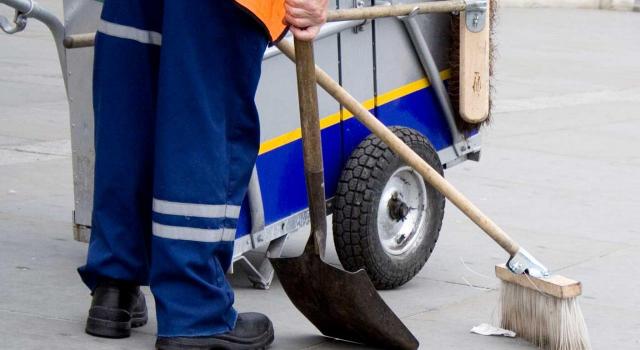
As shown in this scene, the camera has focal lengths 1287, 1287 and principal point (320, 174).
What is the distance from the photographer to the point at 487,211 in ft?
19.2

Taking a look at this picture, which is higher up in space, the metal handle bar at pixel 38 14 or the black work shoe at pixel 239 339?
the metal handle bar at pixel 38 14

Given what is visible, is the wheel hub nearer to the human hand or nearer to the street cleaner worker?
the street cleaner worker

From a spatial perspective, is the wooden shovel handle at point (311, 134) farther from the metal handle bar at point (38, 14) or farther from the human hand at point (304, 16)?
the metal handle bar at point (38, 14)

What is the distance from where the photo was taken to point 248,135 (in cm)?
330

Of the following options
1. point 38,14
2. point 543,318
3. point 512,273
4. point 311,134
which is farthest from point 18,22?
point 543,318

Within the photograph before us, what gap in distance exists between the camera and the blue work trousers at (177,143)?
10.4ft

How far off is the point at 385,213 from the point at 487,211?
5.16 ft

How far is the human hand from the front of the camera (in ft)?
10.6

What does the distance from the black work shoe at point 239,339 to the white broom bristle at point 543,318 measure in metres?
0.78

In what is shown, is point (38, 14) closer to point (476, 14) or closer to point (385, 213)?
point (385, 213)

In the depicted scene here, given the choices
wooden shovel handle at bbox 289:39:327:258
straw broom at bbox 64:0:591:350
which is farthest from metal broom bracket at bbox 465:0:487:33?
wooden shovel handle at bbox 289:39:327:258

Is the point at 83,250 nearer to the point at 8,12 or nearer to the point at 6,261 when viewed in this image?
the point at 6,261

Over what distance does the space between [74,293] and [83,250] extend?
666 millimetres

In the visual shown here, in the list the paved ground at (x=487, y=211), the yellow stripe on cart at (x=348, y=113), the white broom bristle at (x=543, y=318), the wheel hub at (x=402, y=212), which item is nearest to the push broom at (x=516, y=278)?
the white broom bristle at (x=543, y=318)
